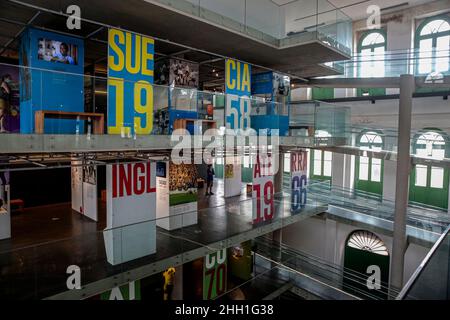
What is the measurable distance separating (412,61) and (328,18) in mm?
4304

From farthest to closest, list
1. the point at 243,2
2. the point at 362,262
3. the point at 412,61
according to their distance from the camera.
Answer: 1. the point at 362,262
2. the point at 412,61
3. the point at 243,2

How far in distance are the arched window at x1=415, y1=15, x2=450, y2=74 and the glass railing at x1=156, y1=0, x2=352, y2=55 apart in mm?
3123

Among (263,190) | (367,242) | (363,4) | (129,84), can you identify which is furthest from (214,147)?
(363,4)

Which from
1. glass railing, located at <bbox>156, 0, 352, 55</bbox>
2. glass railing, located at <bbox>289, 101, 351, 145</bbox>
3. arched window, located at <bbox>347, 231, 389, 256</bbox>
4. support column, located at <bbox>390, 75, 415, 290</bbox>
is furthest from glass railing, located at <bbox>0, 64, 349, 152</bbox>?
arched window, located at <bbox>347, 231, 389, 256</bbox>

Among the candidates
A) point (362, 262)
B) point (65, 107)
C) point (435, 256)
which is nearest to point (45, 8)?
point (65, 107)

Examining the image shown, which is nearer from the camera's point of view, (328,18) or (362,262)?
(328,18)

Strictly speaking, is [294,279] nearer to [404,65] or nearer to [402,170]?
[402,170]

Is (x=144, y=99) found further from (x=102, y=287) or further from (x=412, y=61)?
(x=412, y=61)

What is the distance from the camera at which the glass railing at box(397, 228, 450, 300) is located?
3.10 meters

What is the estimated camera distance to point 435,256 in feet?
12.9

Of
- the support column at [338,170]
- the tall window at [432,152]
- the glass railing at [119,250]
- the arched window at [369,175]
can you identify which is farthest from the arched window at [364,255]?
the glass railing at [119,250]

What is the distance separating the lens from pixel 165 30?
26.8ft

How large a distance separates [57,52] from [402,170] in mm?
11387

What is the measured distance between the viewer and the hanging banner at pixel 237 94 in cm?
916
